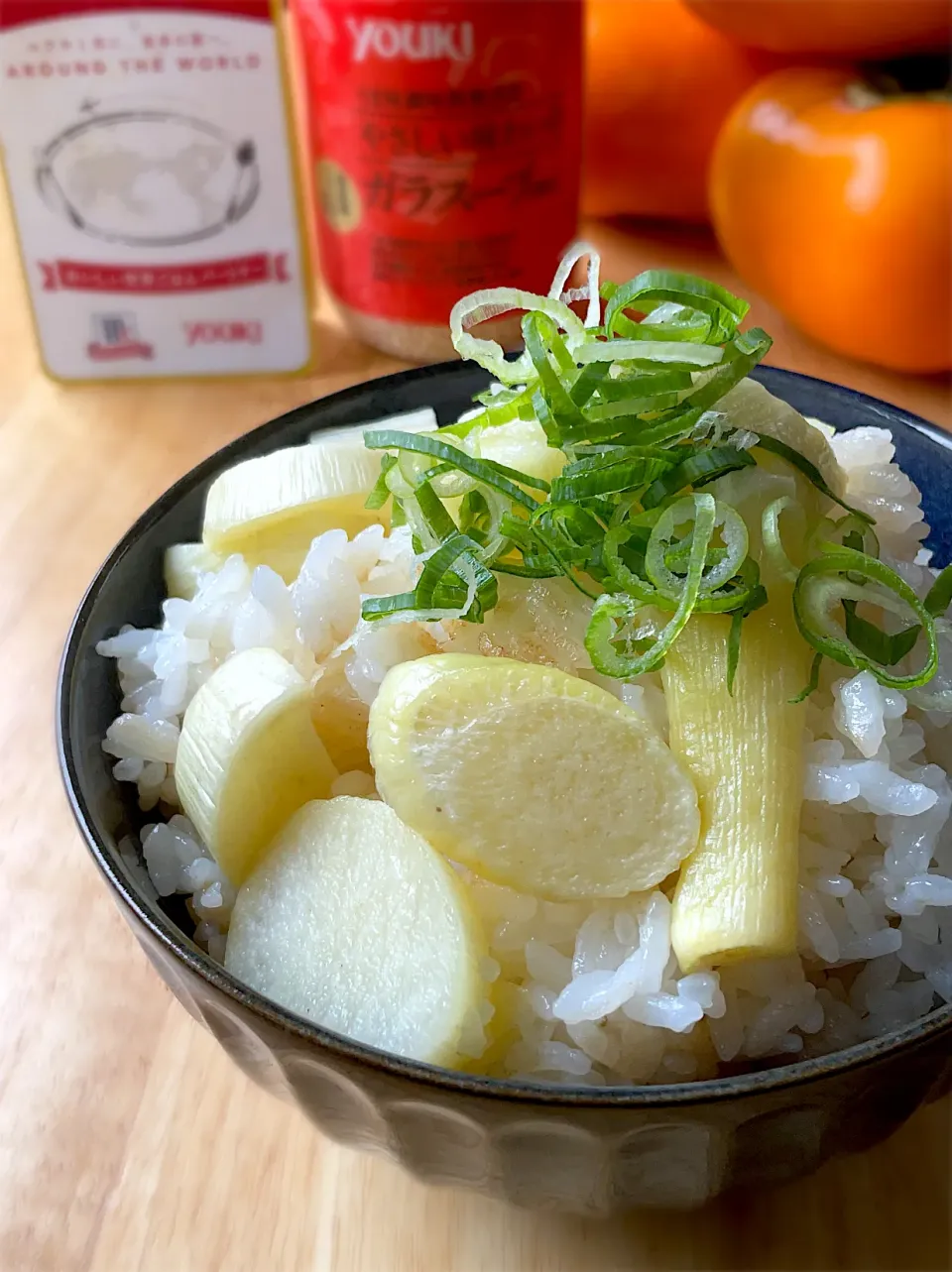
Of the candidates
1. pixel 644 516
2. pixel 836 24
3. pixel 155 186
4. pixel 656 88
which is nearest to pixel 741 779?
pixel 644 516

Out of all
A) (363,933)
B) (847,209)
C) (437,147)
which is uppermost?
(437,147)

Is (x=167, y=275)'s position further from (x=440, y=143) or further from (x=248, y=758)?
(x=248, y=758)

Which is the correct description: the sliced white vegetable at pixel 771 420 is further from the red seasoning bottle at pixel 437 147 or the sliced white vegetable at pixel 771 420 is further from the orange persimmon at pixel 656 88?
the orange persimmon at pixel 656 88

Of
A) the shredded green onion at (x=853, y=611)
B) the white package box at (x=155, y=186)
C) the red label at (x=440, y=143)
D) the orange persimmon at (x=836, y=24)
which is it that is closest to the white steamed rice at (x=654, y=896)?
the shredded green onion at (x=853, y=611)

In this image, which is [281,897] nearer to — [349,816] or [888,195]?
[349,816]

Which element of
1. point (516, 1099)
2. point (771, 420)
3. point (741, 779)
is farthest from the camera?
point (771, 420)

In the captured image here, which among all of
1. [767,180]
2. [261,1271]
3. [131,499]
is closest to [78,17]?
[131,499]

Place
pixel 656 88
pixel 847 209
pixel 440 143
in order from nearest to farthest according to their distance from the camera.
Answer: pixel 440 143 → pixel 847 209 → pixel 656 88
